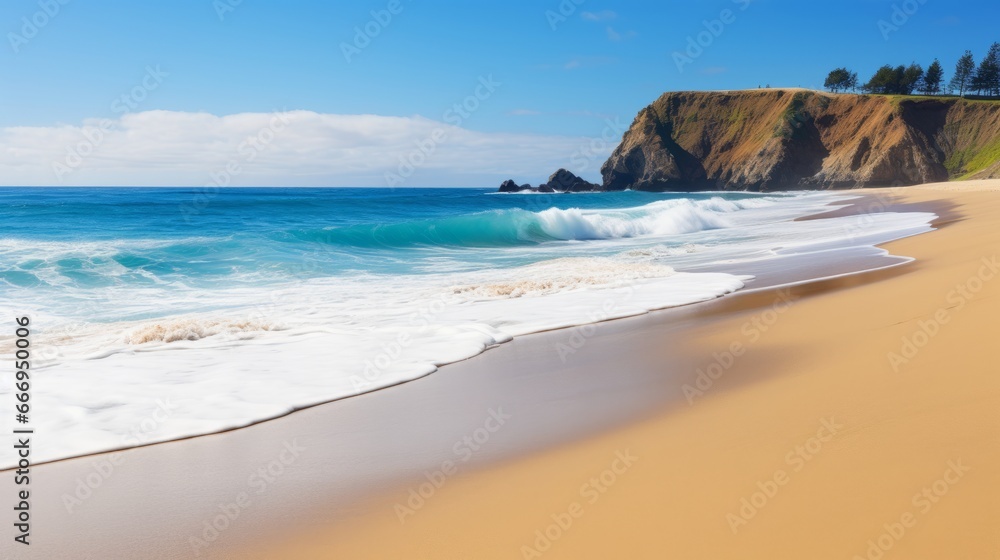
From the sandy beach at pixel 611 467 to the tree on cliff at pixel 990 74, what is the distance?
4207 inches

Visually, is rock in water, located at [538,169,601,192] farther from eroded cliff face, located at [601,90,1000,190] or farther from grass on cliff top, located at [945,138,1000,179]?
grass on cliff top, located at [945,138,1000,179]

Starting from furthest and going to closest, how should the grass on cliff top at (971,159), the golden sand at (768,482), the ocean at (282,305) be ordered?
the grass on cliff top at (971,159) → the ocean at (282,305) → the golden sand at (768,482)

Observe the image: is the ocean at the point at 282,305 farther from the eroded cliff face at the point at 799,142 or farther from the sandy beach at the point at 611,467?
the eroded cliff face at the point at 799,142

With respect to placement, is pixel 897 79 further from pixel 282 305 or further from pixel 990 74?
pixel 282 305

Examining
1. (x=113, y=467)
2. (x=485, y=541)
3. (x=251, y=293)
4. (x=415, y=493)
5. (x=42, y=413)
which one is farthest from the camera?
(x=251, y=293)

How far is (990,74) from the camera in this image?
8806cm

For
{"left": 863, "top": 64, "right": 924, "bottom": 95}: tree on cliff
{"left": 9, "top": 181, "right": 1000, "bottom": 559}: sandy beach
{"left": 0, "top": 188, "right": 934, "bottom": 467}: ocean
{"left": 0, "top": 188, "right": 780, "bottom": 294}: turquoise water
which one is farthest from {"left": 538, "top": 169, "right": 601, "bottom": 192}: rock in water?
{"left": 9, "top": 181, "right": 1000, "bottom": 559}: sandy beach

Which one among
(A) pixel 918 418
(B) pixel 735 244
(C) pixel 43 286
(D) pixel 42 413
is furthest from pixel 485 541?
(B) pixel 735 244

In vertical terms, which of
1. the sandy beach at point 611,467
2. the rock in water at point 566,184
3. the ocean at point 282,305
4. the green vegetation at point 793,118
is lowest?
the sandy beach at point 611,467

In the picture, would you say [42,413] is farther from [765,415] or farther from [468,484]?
[765,415]

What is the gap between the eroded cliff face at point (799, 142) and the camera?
240 feet

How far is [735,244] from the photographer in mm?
17984

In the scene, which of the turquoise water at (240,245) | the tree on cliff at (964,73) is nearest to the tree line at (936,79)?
the tree on cliff at (964,73)

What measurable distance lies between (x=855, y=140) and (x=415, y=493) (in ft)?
296
